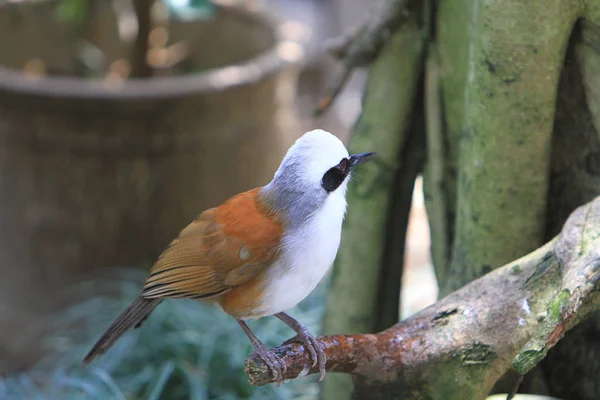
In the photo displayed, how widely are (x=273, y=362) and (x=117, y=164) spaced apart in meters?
2.12

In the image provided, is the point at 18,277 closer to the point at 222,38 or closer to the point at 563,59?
the point at 222,38

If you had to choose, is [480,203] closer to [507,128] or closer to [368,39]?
[507,128]

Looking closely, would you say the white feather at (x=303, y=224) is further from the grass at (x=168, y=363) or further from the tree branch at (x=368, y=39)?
the grass at (x=168, y=363)

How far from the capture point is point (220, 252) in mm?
1865

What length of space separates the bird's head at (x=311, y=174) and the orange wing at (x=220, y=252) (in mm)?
64

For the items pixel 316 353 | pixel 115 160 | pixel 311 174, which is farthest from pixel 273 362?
pixel 115 160

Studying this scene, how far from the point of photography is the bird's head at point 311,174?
1670mm

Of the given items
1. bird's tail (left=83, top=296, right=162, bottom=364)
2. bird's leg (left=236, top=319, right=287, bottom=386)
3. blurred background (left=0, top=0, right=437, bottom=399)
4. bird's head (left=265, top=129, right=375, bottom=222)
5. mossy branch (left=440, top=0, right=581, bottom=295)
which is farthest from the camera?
blurred background (left=0, top=0, right=437, bottom=399)

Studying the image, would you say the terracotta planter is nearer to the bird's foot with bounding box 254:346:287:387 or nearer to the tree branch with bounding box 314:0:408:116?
the tree branch with bounding box 314:0:408:116

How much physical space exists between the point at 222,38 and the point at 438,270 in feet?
7.68

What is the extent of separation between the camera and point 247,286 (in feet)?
6.03

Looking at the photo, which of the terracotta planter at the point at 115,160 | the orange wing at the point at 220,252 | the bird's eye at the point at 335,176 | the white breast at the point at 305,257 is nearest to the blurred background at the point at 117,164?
the terracotta planter at the point at 115,160

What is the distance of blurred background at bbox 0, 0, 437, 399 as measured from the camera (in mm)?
3404

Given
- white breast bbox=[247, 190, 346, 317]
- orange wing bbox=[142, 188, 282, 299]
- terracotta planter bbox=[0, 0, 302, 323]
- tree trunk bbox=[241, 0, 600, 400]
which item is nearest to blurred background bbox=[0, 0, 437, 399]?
terracotta planter bbox=[0, 0, 302, 323]
